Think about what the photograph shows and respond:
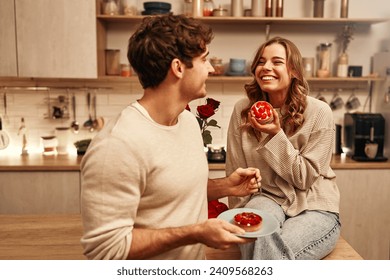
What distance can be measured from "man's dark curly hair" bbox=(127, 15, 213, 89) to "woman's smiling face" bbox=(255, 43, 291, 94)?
0.63 m

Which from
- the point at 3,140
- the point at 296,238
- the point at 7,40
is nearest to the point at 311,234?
the point at 296,238

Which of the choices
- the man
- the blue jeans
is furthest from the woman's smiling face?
the man

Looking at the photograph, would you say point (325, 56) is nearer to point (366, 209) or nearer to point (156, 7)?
point (366, 209)

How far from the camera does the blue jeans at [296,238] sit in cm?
124

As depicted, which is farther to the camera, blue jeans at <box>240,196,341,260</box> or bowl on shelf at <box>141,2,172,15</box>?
bowl on shelf at <box>141,2,172,15</box>

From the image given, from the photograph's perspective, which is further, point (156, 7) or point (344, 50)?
point (344, 50)

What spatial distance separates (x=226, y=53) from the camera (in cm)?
283

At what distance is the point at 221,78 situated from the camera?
2.58m

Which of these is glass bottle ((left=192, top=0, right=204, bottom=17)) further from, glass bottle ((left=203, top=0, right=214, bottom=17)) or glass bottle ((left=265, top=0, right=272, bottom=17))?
glass bottle ((left=265, top=0, right=272, bottom=17))

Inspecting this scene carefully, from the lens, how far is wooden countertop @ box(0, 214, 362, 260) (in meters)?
1.21

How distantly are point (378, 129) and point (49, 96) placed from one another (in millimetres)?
2063

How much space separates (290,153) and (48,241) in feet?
2.71

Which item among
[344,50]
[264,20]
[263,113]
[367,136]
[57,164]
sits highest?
[264,20]
